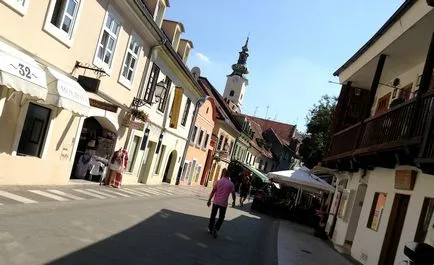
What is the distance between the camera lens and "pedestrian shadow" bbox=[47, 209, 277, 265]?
831cm

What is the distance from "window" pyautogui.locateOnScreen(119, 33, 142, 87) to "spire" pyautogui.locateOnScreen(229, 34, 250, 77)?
237 feet

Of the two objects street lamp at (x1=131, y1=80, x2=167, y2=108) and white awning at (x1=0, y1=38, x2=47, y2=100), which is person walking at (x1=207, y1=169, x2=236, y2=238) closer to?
white awning at (x1=0, y1=38, x2=47, y2=100)

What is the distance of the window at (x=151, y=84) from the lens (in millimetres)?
23938

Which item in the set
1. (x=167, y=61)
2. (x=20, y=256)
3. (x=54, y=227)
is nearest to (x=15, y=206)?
(x=54, y=227)

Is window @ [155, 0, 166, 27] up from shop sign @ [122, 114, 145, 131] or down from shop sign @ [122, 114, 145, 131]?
up

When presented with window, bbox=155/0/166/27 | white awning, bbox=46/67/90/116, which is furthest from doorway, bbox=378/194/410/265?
window, bbox=155/0/166/27

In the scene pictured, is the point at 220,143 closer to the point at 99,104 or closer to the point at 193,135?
the point at 193,135

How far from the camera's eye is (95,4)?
16.5m

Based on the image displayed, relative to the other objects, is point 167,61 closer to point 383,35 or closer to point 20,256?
point 383,35

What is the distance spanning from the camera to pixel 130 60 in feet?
69.1

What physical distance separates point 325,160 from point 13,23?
1381 centimetres

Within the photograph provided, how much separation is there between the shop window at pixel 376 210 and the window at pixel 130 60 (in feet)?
33.7

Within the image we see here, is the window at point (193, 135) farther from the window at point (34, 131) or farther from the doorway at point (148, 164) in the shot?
the window at point (34, 131)

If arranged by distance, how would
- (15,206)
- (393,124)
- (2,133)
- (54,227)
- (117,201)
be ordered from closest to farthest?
(54,227), (15,206), (393,124), (2,133), (117,201)
